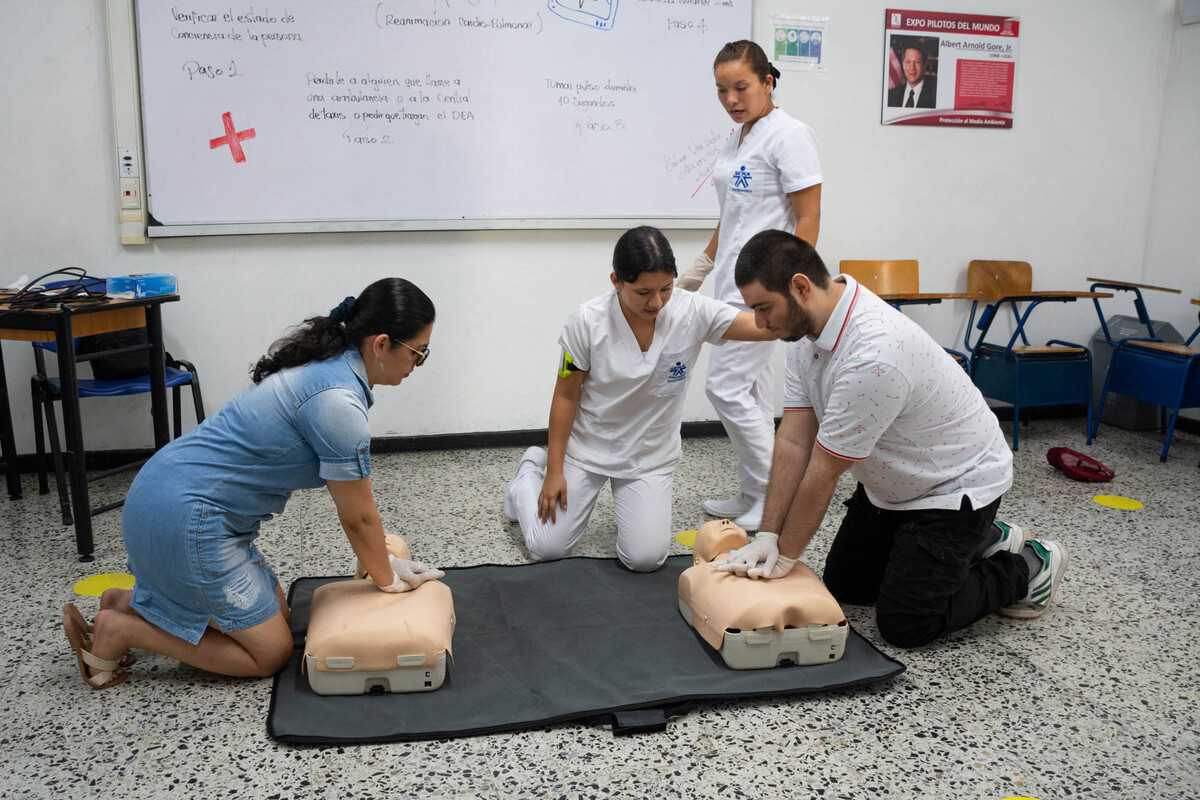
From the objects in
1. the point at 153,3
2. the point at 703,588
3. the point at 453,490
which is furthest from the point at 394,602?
the point at 153,3

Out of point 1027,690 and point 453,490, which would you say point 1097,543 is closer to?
point 1027,690

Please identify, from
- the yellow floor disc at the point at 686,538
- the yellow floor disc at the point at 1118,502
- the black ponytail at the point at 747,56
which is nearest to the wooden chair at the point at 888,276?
the yellow floor disc at the point at 1118,502

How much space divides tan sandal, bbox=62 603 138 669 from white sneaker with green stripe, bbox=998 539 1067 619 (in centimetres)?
196

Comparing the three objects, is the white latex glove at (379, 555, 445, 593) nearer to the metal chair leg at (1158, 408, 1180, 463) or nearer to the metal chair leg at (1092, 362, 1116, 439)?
the metal chair leg at (1158, 408, 1180, 463)

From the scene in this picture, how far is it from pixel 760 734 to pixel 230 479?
3.63ft

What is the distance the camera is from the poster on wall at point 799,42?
3551 mm

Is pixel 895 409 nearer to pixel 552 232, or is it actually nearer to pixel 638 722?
pixel 638 722

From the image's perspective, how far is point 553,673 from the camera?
1.84m

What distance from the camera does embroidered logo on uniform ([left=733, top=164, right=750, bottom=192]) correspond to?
102 inches

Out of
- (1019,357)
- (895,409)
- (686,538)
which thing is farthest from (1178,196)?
(895,409)

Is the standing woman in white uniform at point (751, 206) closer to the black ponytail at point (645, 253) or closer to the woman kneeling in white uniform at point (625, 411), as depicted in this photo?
the woman kneeling in white uniform at point (625, 411)

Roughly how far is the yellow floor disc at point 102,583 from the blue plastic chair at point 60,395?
1.22 feet

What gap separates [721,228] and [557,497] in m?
0.98

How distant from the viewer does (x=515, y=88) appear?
333 cm
